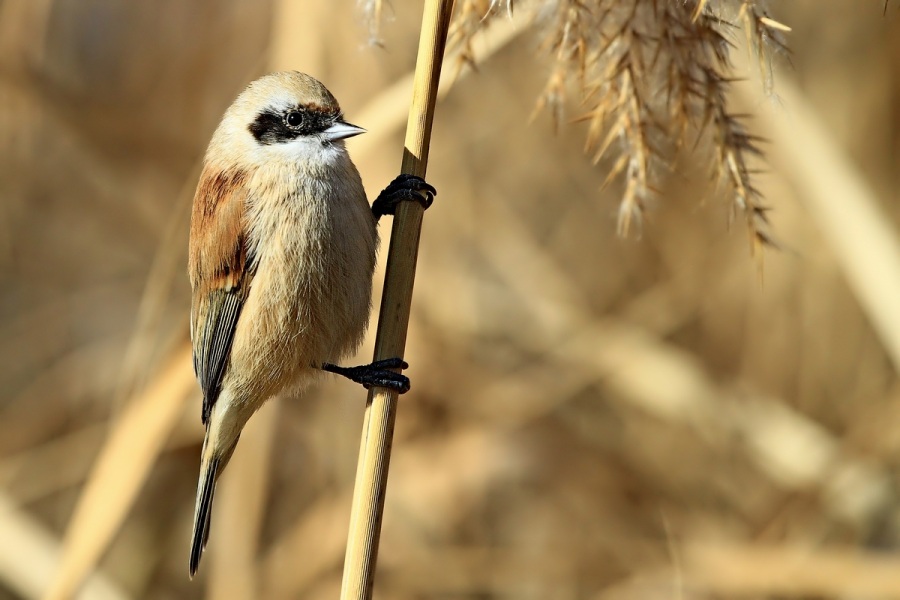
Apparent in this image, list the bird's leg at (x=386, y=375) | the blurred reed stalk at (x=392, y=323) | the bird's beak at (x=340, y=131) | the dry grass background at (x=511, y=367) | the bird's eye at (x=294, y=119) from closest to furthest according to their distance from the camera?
the blurred reed stalk at (x=392, y=323), the bird's leg at (x=386, y=375), the bird's beak at (x=340, y=131), the bird's eye at (x=294, y=119), the dry grass background at (x=511, y=367)

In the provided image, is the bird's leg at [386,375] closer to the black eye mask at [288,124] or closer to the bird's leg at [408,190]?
the bird's leg at [408,190]

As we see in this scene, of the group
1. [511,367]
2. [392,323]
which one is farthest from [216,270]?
[511,367]

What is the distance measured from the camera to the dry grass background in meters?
3.16

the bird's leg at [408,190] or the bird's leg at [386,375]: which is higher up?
the bird's leg at [408,190]

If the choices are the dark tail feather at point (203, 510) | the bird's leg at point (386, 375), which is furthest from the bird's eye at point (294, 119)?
the dark tail feather at point (203, 510)

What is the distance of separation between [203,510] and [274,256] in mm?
724

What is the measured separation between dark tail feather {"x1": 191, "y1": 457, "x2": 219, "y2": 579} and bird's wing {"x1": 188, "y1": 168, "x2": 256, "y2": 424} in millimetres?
137

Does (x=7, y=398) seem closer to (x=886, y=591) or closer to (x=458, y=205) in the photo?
(x=458, y=205)

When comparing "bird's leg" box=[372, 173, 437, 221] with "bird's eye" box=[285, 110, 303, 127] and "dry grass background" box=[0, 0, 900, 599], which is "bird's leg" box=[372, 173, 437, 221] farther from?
"dry grass background" box=[0, 0, 900, 599]

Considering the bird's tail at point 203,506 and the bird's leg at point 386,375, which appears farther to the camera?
the bird's tail at point 203,506

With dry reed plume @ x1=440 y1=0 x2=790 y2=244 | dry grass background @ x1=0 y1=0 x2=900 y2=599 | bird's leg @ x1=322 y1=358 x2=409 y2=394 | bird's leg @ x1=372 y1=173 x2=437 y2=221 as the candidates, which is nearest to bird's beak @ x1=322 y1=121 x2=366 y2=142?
bird's leg @ x1=372 y1=173 x2=437 y2=221

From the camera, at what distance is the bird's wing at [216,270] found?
221 centimetres

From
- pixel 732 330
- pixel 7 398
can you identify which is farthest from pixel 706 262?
pixel 7 398

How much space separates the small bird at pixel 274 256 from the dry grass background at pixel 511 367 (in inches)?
23.6
